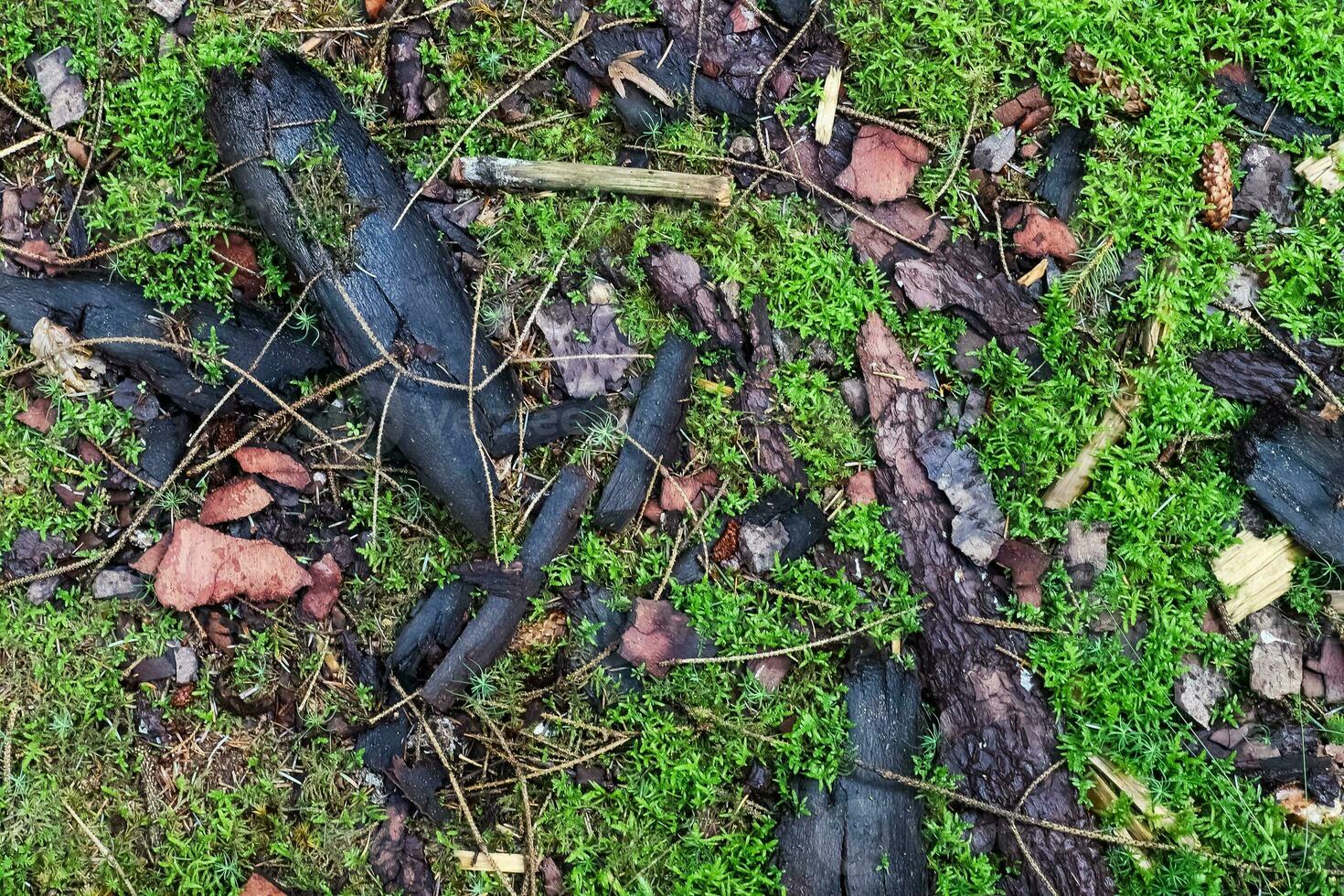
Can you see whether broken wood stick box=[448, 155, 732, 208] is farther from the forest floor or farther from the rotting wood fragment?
the rotting wood fragment

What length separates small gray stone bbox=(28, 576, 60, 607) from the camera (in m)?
3.53

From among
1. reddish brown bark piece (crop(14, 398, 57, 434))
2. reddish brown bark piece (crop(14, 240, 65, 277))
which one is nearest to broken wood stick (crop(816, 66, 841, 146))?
reddish brown bark piece (crop(14, 240, 65, 277))

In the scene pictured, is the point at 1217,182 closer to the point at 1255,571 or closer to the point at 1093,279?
the point at 1093,279

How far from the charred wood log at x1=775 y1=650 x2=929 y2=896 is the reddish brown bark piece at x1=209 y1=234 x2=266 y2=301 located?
3038 millimetres

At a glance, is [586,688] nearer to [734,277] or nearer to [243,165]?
[734,277]

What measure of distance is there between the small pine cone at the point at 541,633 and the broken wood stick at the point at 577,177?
6.14ft

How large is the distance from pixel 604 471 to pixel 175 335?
6.18ft

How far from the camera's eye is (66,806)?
3.49 m

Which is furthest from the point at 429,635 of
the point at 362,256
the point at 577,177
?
the point at 577,177

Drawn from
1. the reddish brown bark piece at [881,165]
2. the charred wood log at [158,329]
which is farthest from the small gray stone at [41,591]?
the reddish brown bark piece at [881,165]

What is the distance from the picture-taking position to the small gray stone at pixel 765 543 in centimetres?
359

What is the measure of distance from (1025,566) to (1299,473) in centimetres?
124

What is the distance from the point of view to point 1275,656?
3.58 m

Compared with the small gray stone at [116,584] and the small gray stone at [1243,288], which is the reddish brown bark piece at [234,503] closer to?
the small gray stone at [116,584]
